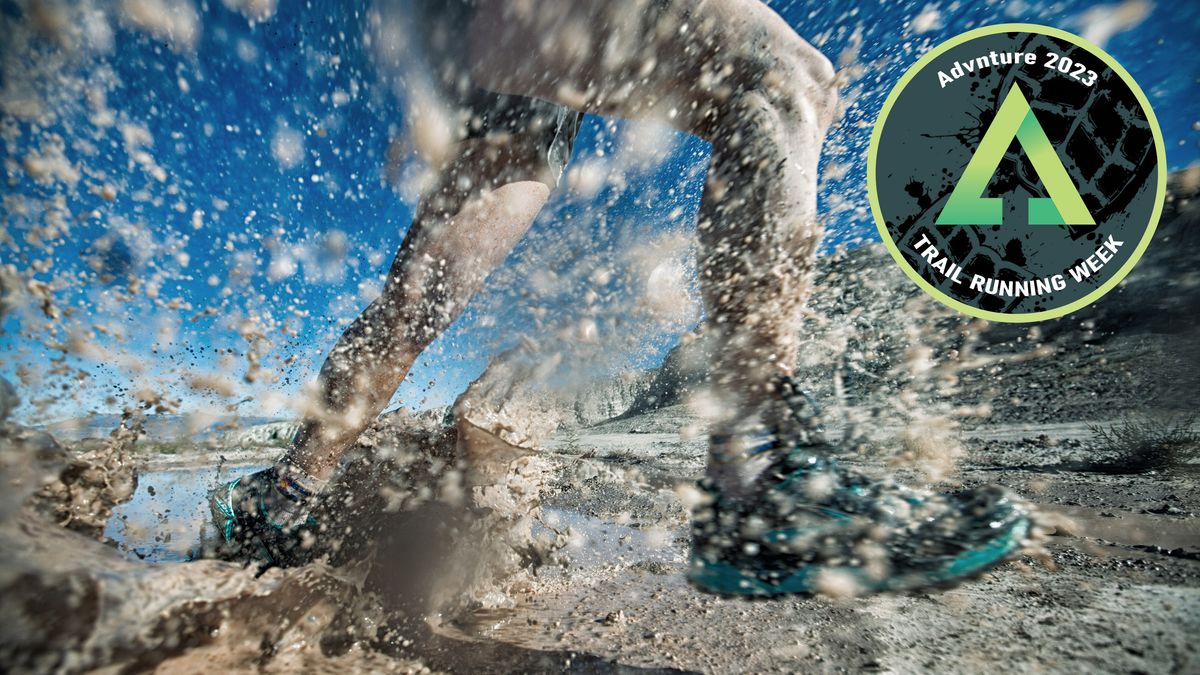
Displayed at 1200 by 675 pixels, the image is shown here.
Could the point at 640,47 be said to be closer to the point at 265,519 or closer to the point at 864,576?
the point at 864,576

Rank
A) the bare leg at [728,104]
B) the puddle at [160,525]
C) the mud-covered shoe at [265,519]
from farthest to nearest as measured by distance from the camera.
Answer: the puddle at [160,525] → the mud-covered shoe at [265,519] → the bare leg at [728,104]

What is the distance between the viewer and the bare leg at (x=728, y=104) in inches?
39.0

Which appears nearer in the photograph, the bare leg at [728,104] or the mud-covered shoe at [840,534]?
the mud-covered shoe at [840,534]

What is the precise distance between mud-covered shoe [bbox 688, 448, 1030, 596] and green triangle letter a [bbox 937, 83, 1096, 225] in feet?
10.1

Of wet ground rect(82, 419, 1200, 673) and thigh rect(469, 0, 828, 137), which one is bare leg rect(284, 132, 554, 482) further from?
wet ground rect(82, 419, 1200, 673)

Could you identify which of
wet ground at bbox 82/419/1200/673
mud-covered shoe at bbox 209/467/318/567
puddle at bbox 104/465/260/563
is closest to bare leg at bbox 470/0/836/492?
wet ground at bbox 82/419/1200/673

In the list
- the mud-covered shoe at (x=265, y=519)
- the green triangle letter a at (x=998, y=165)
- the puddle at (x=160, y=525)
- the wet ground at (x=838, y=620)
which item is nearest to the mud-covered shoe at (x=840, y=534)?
the wet ground at (x=838, y=620)

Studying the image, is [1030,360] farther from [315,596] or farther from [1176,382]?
[315,596]

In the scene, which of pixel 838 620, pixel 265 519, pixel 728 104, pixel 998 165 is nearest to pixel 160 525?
pixel 265 519

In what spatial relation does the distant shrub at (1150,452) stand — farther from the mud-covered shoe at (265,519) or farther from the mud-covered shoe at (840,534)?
the mud-covered shoe at (265,519)

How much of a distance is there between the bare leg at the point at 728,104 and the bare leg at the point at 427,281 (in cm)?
31

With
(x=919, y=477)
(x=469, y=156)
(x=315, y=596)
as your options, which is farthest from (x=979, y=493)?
(x=919, y=477)

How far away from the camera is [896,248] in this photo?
270 cm

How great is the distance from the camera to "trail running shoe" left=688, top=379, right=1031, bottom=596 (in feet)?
2.50
